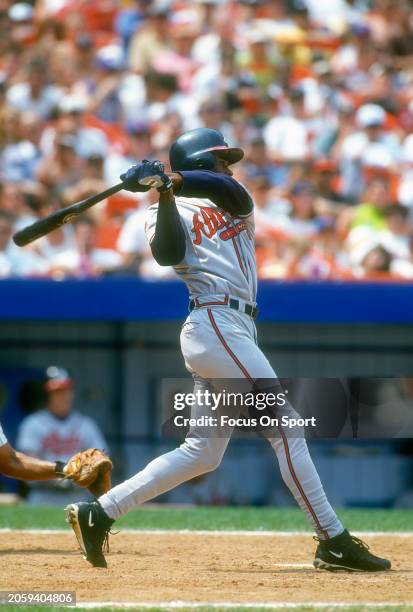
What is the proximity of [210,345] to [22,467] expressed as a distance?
1.23 metres

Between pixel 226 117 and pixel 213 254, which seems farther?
pixel 226 117

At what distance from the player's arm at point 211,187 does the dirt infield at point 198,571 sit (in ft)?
4.83

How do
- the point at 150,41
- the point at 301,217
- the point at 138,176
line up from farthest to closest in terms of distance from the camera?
the point at 150,41, the point at 301,217, the point at 138,176

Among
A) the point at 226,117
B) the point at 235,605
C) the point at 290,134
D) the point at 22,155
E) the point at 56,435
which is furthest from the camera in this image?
the point at 226,117

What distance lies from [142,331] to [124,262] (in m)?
0.56

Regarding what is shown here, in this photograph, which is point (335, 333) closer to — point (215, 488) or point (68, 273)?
point (215, 488)

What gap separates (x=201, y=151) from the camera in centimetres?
475

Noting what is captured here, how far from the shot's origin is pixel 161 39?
39.8ft

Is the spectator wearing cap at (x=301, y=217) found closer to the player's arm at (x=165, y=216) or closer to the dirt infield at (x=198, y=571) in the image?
the dirt infield at (x=198, y=571)

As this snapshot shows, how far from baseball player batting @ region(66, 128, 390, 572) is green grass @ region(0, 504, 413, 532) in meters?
1.64

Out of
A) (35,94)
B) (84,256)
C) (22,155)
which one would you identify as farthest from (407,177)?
(35,94)

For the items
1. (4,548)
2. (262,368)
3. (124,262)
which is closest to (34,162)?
(124,262)

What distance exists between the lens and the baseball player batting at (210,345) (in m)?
4.46

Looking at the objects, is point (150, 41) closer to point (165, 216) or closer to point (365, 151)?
point (365, 151)
